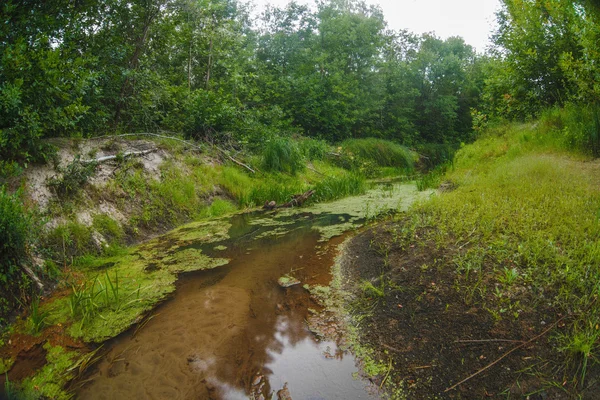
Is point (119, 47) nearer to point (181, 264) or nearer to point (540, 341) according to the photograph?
point (181, 264)

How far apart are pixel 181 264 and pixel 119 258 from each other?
0.74 metres

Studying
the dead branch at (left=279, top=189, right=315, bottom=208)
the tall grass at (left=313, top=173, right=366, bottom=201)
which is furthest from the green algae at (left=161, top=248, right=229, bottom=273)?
the tall grass at (left=313, top=173, right=366, bottom=201)

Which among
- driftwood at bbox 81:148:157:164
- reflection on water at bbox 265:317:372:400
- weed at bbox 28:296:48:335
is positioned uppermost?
driftwood at bbox 81:148:157:164

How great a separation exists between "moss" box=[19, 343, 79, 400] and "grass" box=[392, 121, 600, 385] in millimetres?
2523

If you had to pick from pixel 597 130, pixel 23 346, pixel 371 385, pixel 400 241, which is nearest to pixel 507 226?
pixel 400 241

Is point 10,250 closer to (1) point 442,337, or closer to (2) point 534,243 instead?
(1) point 442,337

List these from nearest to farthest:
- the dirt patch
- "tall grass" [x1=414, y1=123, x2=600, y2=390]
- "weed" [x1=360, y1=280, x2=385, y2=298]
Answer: the dirt patch
"tall grass" [x1=414, y1=123, x2=600, y2=390]
"weed" [x1=360, y1=280, x2=385, y2=298]

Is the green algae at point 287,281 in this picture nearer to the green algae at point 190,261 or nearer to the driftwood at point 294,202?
the green algae at point 190,261

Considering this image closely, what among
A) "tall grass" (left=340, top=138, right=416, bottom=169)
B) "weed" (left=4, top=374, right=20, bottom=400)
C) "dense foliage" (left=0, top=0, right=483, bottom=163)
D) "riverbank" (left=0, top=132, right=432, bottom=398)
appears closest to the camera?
"weed" (left=4, top=374, right=20, bottom=400)

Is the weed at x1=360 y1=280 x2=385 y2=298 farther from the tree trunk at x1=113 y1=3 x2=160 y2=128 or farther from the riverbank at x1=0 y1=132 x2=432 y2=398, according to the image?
the tree trunk at x1=113 y1=3 x2=160 y2=128

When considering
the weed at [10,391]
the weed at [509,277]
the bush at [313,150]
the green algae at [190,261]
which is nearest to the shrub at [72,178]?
the green algae at [190,261]

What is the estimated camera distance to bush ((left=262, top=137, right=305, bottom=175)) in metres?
8.17

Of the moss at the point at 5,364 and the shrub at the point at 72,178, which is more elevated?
the shrub at the point at 72,178

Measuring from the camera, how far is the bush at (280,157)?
8166mm
